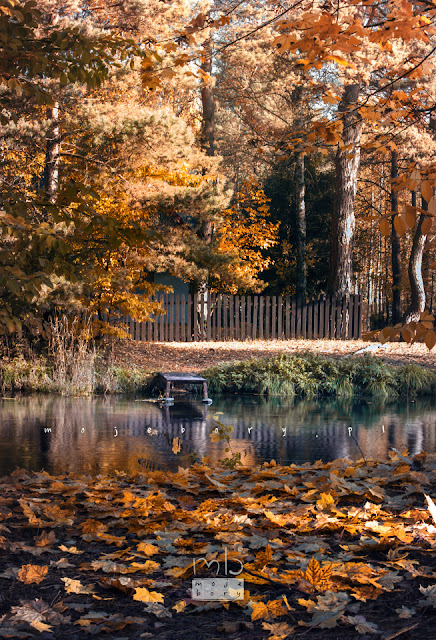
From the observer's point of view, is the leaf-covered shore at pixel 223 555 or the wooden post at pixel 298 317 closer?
the leaf-covered shore at pixel 223 555

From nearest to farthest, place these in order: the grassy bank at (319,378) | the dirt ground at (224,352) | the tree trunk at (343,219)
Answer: the grassy bank at (319,378) < the dirt ground at (224,352) < the tree trunk at (343,219)

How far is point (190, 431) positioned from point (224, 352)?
29.6 ft

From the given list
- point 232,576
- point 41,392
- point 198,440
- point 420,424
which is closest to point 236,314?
point 41,392

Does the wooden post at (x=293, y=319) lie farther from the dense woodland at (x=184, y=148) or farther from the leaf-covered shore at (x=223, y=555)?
the leaf-covered shore at (x=223, y=555)

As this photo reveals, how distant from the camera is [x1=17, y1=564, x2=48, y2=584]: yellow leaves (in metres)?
3.17

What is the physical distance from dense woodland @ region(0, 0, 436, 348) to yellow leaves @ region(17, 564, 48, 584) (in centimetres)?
153

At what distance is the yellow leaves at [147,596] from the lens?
2947 millimetres

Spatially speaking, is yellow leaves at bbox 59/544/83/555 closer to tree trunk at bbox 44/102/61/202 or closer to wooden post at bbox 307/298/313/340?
tree trunk at bbox 44/102/61/202

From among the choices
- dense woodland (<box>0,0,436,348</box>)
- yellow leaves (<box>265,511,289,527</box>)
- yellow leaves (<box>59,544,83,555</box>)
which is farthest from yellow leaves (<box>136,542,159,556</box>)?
dense woodland (<box>0,0,436,348</box>)

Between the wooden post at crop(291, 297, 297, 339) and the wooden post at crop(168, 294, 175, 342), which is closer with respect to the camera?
the wooden post at crop(168, 294, 175, 342)

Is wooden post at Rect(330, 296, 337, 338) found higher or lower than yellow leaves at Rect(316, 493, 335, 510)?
higher

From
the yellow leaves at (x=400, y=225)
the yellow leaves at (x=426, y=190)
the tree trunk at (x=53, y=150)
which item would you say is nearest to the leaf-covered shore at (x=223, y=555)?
the yellow leaves at (x=400, y=225)

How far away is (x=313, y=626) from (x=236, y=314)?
20258mm

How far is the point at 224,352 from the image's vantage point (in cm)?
1914
